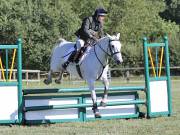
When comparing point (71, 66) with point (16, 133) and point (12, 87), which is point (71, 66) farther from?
point (16, 133)

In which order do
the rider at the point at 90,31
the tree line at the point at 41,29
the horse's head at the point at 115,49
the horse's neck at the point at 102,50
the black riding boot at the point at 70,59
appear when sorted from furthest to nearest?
the tree line at the point at 41,29 < the black riding boot at the point at 70,59 < the rider at the point at 90,31 < the horse's neck at the point at 102,50 < the horse's head at the point at 115,49

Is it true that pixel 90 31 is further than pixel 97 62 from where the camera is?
Yes

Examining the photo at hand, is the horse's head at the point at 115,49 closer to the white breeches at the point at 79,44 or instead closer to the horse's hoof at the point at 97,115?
the white breeches at the point at 79,44

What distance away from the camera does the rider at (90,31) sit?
11.7 metres

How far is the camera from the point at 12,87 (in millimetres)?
11031

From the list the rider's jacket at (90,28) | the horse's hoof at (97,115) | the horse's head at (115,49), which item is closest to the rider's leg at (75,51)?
the rider's jacket at (90,28)

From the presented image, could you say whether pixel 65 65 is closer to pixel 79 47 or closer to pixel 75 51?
pixel 75 51

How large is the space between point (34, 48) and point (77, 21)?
4.56 meters

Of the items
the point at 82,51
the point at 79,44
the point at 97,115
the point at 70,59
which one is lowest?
the point at 97,115

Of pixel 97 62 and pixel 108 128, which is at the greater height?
pixel 97 62

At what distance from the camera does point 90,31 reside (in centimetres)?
1174

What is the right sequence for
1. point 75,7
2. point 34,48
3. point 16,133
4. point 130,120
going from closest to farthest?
point 16,133
point 130,120
point 34,48
point 75,7

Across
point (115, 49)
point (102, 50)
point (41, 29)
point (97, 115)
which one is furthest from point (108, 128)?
point (41, 29)

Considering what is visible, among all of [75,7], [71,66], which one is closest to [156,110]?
[71,66]
